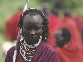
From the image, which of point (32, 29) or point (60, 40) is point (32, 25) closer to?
point (32, 29)

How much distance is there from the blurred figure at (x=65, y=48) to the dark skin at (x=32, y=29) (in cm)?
352

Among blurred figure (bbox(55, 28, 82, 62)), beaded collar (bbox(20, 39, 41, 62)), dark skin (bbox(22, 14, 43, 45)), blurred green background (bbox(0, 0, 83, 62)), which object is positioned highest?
dark skin (bbox(22, 14, 43, 45))

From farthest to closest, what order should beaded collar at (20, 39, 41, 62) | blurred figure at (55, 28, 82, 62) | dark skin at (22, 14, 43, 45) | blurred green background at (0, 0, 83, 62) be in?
blurred green background at (0, 0, 83, 62) < blurred figure at (55, 28, 82, 62) < beaded collar at (20, 39, 41, 62) < dark skin at (22, 14, 43, 45)

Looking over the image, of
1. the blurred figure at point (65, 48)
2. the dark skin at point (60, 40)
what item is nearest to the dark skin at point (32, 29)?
the blurred figure at point (65, 48)

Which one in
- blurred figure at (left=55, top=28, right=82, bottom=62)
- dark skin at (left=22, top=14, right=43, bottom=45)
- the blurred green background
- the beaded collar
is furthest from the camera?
the blurred green background

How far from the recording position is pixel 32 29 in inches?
255

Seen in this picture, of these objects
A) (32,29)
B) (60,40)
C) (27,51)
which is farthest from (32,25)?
(60,40)

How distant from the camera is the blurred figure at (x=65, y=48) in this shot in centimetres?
1016

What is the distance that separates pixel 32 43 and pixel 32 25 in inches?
9.7

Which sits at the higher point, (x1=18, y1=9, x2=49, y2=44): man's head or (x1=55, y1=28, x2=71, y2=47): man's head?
(x1=18, y1=9, x2=49, y2=44): man's head

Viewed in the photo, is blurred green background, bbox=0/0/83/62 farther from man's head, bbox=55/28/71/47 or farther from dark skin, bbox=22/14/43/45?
dark skin, bbox=22/14/43/45

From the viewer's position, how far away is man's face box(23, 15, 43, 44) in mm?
6457

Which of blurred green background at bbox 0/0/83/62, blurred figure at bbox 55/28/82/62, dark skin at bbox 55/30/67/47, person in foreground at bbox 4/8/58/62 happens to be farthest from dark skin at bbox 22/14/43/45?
blurred green background at bbox 0/0/83/62

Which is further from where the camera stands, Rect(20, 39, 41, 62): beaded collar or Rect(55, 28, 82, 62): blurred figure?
Rect(55, 28, 82, 62): blurred figure
